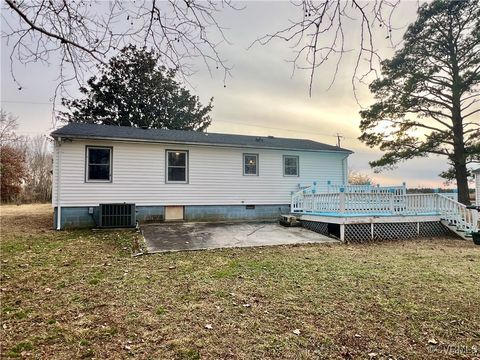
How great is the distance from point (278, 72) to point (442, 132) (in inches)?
564

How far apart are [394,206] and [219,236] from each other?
6260 mm

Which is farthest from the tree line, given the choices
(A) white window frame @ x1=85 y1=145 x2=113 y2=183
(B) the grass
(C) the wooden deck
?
(C) the wooden deck

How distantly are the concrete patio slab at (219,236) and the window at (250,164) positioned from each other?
8.71 feet

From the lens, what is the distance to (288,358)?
2.68m

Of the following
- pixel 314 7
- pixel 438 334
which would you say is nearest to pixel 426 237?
pixel 438 334

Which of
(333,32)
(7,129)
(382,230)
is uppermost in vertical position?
(7,129)

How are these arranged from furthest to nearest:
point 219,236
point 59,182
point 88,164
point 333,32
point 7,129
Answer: point 7,129
point 88,164
point 59,182
point 219,236
point 333,32

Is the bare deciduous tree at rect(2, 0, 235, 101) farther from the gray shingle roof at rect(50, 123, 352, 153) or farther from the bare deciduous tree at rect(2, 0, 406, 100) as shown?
the gray shingle roof at rect(50, 123, 352, 153)

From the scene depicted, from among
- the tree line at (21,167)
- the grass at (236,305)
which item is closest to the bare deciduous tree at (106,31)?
the grass at (236,305)

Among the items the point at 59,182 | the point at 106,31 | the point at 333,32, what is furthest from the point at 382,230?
the point at 59,182

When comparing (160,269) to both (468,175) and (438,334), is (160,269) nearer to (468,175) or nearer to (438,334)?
(438,334)

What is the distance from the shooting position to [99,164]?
1109 cm

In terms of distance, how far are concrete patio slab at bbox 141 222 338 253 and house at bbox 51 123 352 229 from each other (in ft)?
3.98

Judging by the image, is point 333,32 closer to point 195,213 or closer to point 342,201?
point 342,201
